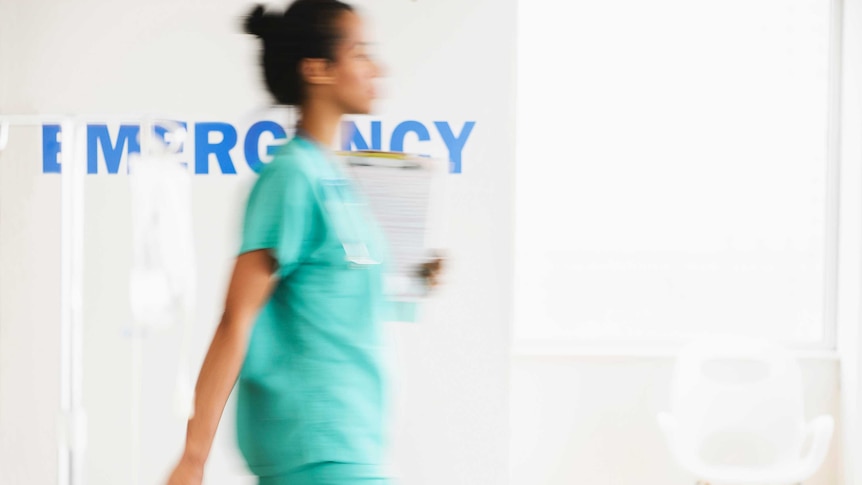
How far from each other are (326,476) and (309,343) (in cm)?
21

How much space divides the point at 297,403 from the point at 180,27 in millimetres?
1530

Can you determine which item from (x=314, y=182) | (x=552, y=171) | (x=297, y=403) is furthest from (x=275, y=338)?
(x=552, y=171)

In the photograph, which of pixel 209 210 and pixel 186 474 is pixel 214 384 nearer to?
pixel 186 474

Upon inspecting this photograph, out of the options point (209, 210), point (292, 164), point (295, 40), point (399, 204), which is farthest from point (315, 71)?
point (209, 210)

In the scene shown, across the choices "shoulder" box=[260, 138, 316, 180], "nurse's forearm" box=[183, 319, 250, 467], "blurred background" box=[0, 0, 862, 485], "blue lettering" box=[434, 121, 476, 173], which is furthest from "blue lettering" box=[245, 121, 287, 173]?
"nurse's forearm" box=[183, 319, 250, 467]

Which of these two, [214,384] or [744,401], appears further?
[744,401]

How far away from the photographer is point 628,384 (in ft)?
12.0

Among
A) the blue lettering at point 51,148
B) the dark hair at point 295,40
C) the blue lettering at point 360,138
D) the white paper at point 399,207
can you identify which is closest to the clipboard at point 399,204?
the white paper at point 399,207

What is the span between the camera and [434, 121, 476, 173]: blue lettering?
2.62m

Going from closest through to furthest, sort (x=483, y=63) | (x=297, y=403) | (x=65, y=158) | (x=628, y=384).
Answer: (x=297, y=403), (x=65, y=158), (x=483, y=63), (x=628, y=384)

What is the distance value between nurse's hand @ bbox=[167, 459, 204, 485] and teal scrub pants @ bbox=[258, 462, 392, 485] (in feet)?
0.37

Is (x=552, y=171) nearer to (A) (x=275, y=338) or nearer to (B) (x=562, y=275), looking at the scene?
(B) (x=562, y=275)

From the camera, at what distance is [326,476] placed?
1460 mm

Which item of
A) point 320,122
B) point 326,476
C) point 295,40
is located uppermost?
point 295,40
